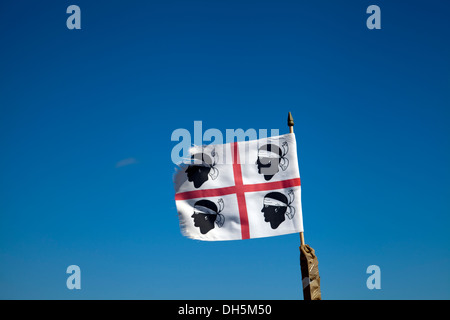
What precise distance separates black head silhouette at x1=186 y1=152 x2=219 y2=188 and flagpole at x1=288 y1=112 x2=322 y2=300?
136 inches

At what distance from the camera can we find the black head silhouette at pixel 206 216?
1274 cm

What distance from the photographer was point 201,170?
1308 centimetres

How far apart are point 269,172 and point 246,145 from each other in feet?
3.46

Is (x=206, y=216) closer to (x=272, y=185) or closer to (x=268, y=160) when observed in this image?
(x=272, y=185)

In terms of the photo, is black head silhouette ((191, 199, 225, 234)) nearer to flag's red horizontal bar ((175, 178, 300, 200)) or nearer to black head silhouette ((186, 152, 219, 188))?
flag's red horizontal bar ((175, 178, 300, 200))

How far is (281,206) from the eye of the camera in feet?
40.8

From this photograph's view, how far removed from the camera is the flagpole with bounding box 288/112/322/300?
11.1 metres

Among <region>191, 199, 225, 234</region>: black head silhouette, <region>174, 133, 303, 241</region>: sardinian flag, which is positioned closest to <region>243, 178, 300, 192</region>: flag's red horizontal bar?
<region>174, 133, 303, 241</region>: sardinian flag

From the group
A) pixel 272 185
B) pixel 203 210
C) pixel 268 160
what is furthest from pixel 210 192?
A: pixel 268 160
